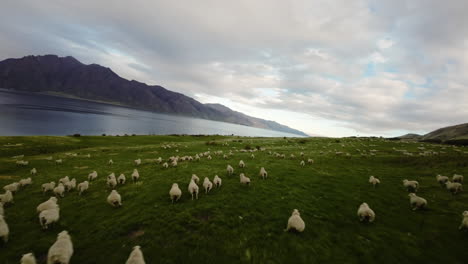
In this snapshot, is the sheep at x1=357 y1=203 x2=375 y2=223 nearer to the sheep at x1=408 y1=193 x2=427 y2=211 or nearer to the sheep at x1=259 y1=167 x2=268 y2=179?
the sheep at x1=408 y1=193 x2=427 y2=211

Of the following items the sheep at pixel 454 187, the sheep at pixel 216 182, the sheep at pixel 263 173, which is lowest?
the sheep at pixel 216 182

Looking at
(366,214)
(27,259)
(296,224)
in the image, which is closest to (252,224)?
(296,224)

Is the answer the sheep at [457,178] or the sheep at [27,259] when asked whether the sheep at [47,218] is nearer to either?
the sheep at [27,259]

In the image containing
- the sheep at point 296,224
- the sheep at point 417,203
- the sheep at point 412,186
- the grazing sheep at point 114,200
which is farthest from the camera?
the sheep at point 412,186

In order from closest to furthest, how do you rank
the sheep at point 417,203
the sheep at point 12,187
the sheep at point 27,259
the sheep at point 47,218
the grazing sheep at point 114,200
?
the sheep at point 27,259, the sheep at point 47,218, the sheep at point 417,203, the grazing sheep at point 114,200, the sheep at point 12,187

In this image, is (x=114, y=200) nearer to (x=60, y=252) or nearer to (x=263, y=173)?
(x=60, y=252)

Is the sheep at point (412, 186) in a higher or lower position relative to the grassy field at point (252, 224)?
higher

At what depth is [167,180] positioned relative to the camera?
17219mm

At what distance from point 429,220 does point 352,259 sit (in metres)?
6.67

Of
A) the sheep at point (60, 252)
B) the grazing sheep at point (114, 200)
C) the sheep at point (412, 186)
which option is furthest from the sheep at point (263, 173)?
the sheep at point (60, 252)

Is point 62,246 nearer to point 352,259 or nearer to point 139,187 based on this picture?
point 139,187

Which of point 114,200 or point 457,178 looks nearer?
point 114,200

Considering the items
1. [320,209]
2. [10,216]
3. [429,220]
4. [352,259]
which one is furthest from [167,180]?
[429,220]

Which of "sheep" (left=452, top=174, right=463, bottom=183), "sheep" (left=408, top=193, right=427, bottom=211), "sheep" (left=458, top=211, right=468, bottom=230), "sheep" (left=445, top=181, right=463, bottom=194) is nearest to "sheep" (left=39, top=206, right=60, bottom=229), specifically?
"sheep" (left=458, top=211, right=468, bottom=230)
